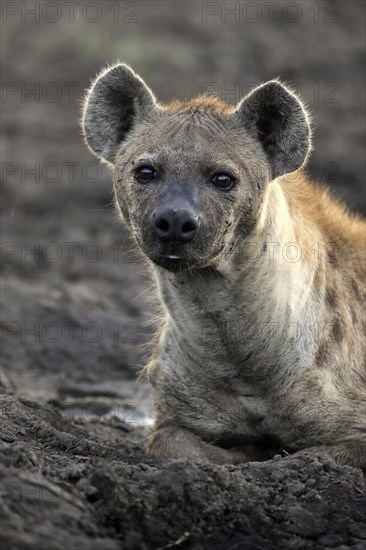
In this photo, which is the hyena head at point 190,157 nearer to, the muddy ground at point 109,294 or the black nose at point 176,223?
the black nose at point 176,223

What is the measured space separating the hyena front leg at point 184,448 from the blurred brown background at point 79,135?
2.27 m

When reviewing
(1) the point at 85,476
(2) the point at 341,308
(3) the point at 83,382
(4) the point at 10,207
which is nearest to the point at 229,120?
(2) the point at 341,308

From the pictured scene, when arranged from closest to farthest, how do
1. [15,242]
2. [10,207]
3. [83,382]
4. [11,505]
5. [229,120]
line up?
[11,505] → [229,120] → [83,382] → [15,242] → [10,207]

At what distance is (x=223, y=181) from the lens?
6094 millimetres

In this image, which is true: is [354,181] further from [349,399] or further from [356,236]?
[349,399]

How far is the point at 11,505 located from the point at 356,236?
357 centimetres

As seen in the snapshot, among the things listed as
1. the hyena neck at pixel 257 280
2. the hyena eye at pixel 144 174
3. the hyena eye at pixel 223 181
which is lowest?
the hyena neck at pixel 257 280

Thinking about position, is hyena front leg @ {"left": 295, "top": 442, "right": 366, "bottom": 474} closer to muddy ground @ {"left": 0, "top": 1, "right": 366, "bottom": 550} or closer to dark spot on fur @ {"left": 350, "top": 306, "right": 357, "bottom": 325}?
muddy ground @ {"left": 0, "top": 1, "right": 366, "bottom": 550}

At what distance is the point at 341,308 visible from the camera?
6.84 meters

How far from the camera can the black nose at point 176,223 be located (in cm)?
572

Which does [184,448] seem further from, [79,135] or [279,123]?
[79,135]

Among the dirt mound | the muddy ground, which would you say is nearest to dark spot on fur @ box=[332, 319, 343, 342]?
the muddy ground

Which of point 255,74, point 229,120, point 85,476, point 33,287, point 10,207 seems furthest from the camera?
point 255,74

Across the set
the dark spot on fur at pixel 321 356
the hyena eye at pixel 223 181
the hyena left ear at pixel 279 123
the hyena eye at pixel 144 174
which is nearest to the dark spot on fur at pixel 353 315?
the dark spot on fur at pixel 321 356
